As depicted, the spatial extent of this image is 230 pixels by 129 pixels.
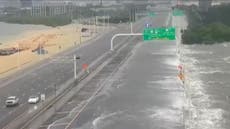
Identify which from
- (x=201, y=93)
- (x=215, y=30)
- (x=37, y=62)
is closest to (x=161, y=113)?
(x=201, y=93)

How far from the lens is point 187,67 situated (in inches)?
3135

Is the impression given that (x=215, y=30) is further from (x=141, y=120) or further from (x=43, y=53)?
(x=141, y=120)

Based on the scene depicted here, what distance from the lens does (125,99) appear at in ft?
175

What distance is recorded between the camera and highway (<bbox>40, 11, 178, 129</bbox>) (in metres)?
42.6

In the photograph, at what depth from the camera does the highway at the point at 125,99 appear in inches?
1676

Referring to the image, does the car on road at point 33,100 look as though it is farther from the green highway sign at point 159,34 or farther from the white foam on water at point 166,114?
the green highway sign at point 159,34

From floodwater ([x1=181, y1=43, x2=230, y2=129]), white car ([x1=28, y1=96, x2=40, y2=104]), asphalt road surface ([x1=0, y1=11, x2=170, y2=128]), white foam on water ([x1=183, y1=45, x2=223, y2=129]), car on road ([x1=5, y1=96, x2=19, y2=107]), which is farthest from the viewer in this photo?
white car ([x1=28, y1=96, x2=40, y2=104])

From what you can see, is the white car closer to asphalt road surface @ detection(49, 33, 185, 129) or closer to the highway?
the highway

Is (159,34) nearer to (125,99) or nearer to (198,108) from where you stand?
(125,99)

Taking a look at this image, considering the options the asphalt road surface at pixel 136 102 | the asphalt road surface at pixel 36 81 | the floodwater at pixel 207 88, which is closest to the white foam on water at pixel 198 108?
the floodwater at pixel 207 88

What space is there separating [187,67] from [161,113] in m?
33.8

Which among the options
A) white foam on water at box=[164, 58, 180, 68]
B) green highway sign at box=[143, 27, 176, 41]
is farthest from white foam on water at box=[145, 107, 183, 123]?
white foam on water at box=[164, 58, 180, 68]

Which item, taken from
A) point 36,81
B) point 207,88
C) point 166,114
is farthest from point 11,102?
point 207,88

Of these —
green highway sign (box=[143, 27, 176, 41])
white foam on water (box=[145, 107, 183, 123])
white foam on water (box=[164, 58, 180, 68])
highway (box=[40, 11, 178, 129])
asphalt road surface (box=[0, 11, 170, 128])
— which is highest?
green highway sign (box=[143, 27, 176, 41])
